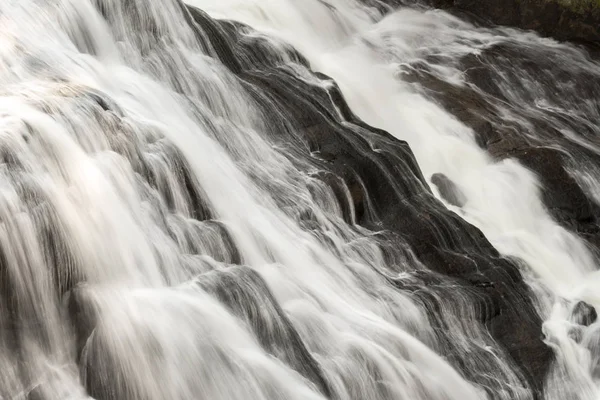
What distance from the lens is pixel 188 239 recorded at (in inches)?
325

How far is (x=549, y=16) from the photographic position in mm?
17094

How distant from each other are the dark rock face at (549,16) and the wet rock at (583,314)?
7666 millimetres

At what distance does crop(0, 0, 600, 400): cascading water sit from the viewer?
22.5 feet

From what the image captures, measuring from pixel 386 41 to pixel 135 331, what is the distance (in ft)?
31.4

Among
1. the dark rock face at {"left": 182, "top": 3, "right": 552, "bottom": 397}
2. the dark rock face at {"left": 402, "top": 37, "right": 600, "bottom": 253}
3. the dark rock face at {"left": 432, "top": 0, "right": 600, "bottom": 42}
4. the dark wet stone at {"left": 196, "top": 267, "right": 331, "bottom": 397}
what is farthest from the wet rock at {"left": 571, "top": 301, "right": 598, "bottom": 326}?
the dark rock face at {"left": 432, "top": 0, "right": 600, "bottom": 42}

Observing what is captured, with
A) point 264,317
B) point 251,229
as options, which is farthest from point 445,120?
point 264,317

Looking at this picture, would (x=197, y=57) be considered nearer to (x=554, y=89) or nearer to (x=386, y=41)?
(x=386, y=41)

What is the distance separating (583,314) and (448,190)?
7.57 ft

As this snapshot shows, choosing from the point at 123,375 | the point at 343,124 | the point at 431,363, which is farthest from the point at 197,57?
→ the point at 123,375

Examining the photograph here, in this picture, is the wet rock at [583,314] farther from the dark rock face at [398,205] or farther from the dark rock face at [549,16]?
the dark rock face at [549,16]

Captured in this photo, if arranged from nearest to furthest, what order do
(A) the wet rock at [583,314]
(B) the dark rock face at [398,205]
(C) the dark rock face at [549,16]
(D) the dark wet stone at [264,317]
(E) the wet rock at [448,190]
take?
(D) the dark wet stone at [264,317]
(B) the dark rock face at [398,205]
(A) the wet rock at [583,314]
(E) the wet rock at [448,190]
(C) the dark rock face at [549,16]

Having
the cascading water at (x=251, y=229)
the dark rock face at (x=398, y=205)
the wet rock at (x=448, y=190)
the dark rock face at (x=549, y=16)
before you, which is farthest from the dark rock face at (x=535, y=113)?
the dark rock face at (x=398, y=205)

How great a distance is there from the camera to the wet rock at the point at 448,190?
1180 centimetres

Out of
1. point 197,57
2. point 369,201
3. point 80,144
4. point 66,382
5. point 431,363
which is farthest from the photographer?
point 197,57
